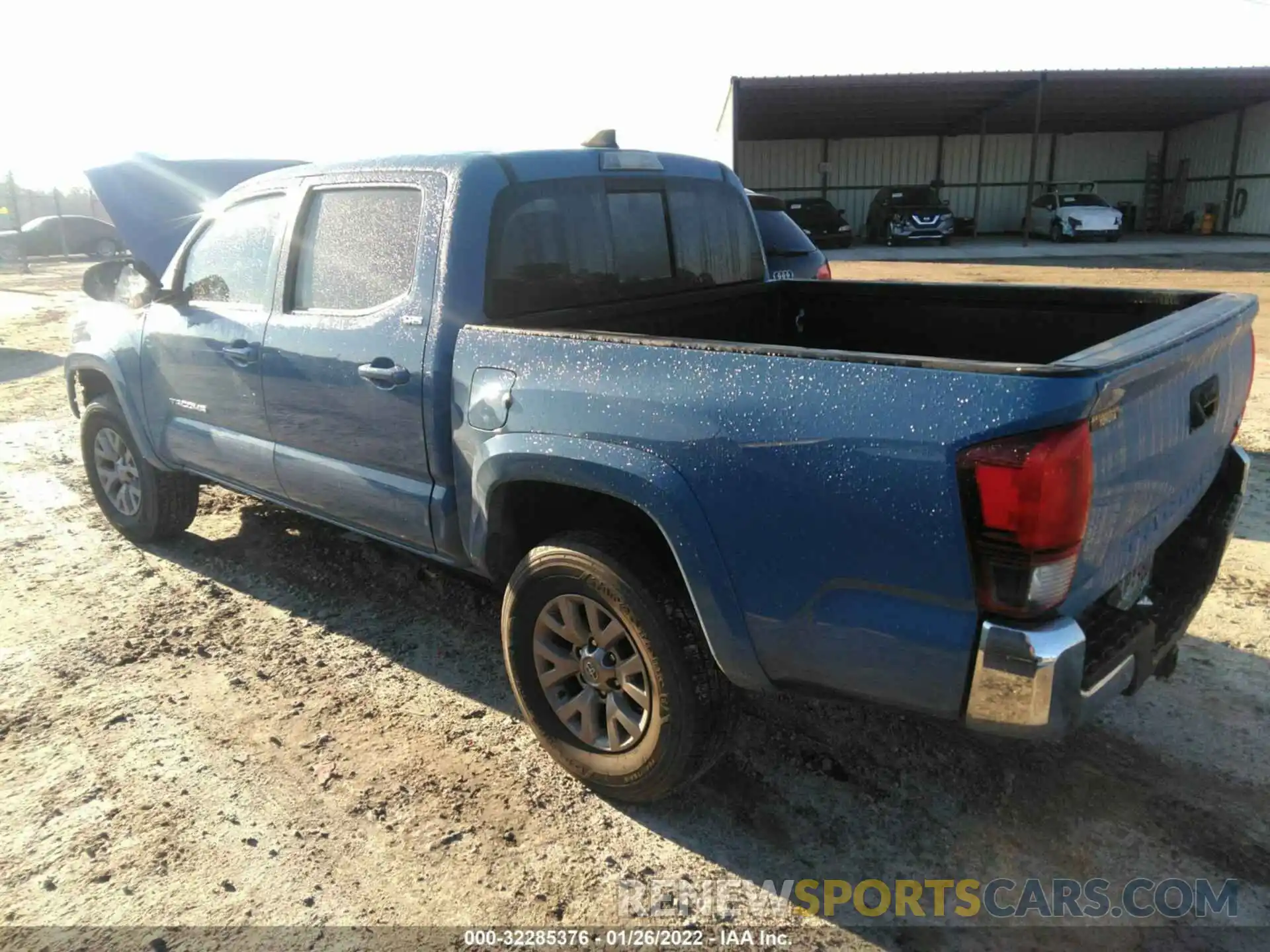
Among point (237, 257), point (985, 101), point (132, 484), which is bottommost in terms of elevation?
point (132, 484)

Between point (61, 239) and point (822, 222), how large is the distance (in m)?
23.4

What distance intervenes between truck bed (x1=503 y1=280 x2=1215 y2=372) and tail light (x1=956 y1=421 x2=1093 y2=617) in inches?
45.7

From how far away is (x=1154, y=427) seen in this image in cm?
218

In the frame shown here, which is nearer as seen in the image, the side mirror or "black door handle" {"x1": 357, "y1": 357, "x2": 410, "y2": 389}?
"black door handle" {"x1": 357, "y1": 357, "x2": 410, "y2": 389}

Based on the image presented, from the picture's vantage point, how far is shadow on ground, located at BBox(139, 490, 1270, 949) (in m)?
2.52

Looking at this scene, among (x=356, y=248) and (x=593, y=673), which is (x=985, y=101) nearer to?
(x=356, y=248)

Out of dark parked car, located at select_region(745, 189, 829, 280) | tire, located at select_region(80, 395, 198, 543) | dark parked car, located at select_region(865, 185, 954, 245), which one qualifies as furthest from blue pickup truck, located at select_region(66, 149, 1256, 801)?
dark parked car, located at select_region(865, 185, 954, 245)

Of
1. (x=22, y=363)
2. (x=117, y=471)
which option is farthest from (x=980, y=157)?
(x=117, y=471)

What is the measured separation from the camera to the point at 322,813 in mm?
2834

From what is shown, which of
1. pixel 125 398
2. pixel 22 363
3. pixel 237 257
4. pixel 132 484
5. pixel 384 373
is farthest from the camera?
pixel 22 363

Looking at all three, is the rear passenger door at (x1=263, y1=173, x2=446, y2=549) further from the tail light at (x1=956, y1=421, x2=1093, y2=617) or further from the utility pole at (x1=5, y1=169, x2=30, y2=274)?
the utility pole at (x1=5, y1=169, x2=30, y2=274)

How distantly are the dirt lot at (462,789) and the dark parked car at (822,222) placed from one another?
2323 cm

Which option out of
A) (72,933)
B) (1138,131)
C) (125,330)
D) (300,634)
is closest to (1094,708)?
(72,933)

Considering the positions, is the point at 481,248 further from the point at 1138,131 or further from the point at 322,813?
the point at 1138,131
